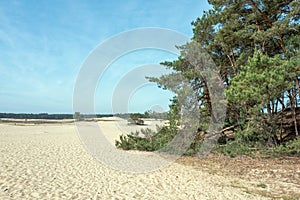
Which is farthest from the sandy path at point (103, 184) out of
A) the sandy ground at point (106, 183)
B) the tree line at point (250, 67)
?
the tree line at point (250, 67)

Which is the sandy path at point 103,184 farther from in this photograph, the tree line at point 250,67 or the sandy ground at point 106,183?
the tree line at point 250,67

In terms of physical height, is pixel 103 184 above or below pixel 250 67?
below

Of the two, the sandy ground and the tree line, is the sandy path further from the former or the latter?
the tree line

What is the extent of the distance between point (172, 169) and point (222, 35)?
6.08 metres

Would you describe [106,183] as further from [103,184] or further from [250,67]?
[250,67]

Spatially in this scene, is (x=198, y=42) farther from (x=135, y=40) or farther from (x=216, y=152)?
(x=216, y=152)

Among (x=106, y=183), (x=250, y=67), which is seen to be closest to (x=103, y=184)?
(x=106, y=183)

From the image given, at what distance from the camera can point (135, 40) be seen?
10.3m

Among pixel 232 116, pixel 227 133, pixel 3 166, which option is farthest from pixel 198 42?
pixel 3 166

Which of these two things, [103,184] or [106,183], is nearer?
[103,184]

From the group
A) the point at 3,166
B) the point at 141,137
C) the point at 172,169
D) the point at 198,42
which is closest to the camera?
the point at 3,166

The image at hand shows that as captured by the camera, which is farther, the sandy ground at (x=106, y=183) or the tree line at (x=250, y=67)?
the tree line at (x=250, y=67)

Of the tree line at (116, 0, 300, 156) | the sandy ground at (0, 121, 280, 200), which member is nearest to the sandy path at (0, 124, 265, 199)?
the sandy ground at (0, 121, 280, 200)

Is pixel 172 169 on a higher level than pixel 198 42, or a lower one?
lower
